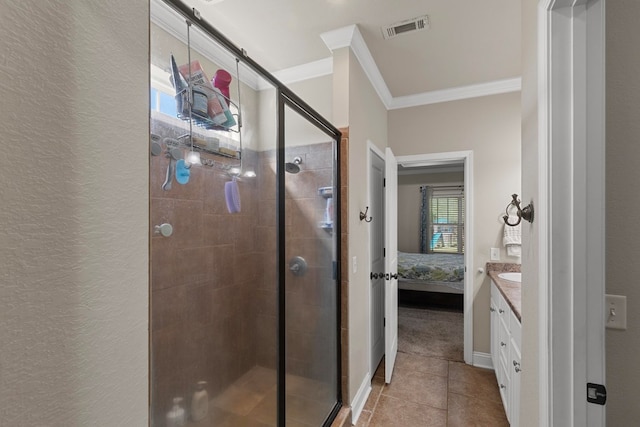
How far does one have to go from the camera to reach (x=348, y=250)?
2.03 m

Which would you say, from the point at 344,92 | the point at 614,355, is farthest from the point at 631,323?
the point at 344,92

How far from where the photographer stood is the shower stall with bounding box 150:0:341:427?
1372mm

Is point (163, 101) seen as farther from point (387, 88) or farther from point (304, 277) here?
point (387, 88)

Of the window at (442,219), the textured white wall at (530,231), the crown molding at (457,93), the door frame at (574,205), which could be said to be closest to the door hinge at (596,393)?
the door frame at (574,205)

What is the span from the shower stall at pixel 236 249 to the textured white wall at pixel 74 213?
0.75 meters

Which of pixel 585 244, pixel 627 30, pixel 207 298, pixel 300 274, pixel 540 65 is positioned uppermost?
pixel 627 30

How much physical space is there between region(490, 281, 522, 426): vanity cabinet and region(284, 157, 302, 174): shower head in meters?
1.48

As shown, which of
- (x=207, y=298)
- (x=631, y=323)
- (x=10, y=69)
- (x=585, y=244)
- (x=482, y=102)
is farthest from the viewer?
(x=482, y=102)

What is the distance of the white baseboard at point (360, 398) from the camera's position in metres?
2.06

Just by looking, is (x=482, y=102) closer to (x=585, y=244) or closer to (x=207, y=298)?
(x=585, y=244)

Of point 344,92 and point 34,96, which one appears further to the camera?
point 344,92

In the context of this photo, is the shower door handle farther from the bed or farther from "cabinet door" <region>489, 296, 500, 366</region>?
the bed

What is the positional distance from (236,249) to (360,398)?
1481 millimetres

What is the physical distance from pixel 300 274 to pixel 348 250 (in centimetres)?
45
